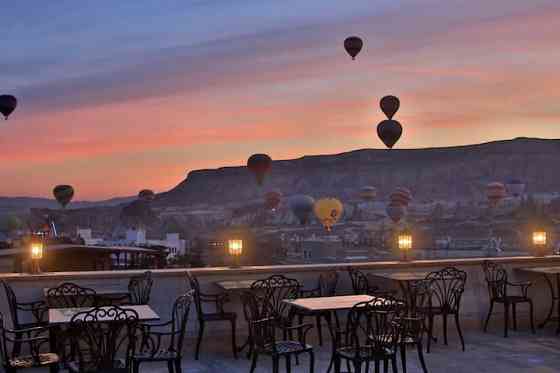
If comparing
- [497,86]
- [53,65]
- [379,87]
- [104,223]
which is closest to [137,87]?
[53,65]

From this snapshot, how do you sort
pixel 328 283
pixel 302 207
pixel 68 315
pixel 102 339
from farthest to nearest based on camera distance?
pixel 302 207 < pixel 328 283 < pixel 68 315 < pixel 102 339

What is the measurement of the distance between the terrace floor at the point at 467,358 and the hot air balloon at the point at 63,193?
37457mm

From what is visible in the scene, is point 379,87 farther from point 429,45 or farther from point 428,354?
point 428,354

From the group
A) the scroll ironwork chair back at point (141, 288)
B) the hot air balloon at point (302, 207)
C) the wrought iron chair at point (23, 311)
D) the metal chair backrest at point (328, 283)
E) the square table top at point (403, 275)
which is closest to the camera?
the wrought iron chair at point (23, 311)

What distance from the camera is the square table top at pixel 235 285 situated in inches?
325

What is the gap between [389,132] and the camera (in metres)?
24.2

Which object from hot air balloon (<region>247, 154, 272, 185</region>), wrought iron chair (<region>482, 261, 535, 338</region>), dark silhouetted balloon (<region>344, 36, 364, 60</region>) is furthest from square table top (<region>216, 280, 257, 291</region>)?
hot air balloon (<region>247, 154, 272, 185</region>)

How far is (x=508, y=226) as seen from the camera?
83.8 m

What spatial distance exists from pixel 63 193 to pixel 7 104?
20.9 metres

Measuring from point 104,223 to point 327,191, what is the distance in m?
34.5

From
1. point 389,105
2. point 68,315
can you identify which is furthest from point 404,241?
point 389,105

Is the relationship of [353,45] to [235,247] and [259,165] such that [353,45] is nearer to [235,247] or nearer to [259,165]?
[259,165]

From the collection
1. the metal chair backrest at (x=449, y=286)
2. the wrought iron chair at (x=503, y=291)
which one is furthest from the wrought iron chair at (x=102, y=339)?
the wrought iron chair at (x=503, y=291)

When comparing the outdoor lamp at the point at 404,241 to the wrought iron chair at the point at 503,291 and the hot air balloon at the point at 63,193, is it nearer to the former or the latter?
the wrought iron chair at the point at 503,291
